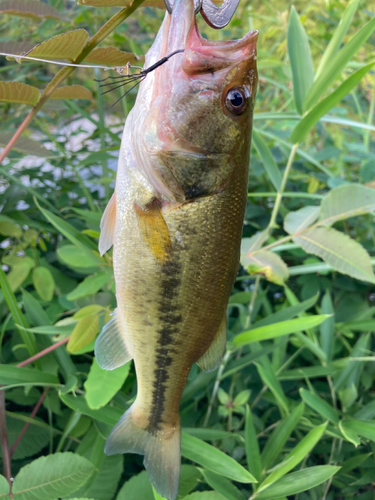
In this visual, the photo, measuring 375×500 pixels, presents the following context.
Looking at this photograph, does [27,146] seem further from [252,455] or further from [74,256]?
→ [252,455]

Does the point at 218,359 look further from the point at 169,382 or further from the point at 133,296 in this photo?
the point at 133,296

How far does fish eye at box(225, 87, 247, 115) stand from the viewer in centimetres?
58

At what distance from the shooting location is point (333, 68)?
86 centimetres

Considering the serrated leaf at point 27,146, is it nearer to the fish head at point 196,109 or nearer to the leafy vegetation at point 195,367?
the leafy vegetation at point 195,367

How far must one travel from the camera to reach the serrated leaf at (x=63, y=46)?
52 cm

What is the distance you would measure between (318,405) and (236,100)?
2.58ft

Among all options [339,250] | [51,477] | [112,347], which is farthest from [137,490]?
[339,250]

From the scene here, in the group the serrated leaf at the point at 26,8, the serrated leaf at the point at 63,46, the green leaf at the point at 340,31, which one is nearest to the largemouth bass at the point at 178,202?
the serrated leaf at the point at 63,46

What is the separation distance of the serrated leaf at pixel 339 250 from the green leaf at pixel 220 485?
1.82ft

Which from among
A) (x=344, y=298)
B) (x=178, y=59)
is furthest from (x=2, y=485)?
(x=344, y=298)

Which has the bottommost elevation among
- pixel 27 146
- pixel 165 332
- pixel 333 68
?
pixel 165 332

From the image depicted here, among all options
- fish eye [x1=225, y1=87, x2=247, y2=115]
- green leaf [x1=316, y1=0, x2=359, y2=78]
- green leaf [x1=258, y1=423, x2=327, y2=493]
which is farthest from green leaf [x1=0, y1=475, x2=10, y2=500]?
green leaf [x1=316, y1=0, x2=359, y2=78]

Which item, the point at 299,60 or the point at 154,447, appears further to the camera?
the point at 299,60

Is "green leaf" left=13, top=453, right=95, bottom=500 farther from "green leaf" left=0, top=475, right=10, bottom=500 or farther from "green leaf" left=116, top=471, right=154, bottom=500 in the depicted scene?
"green leaf" left=116, top=471, right=154, bottom=500
